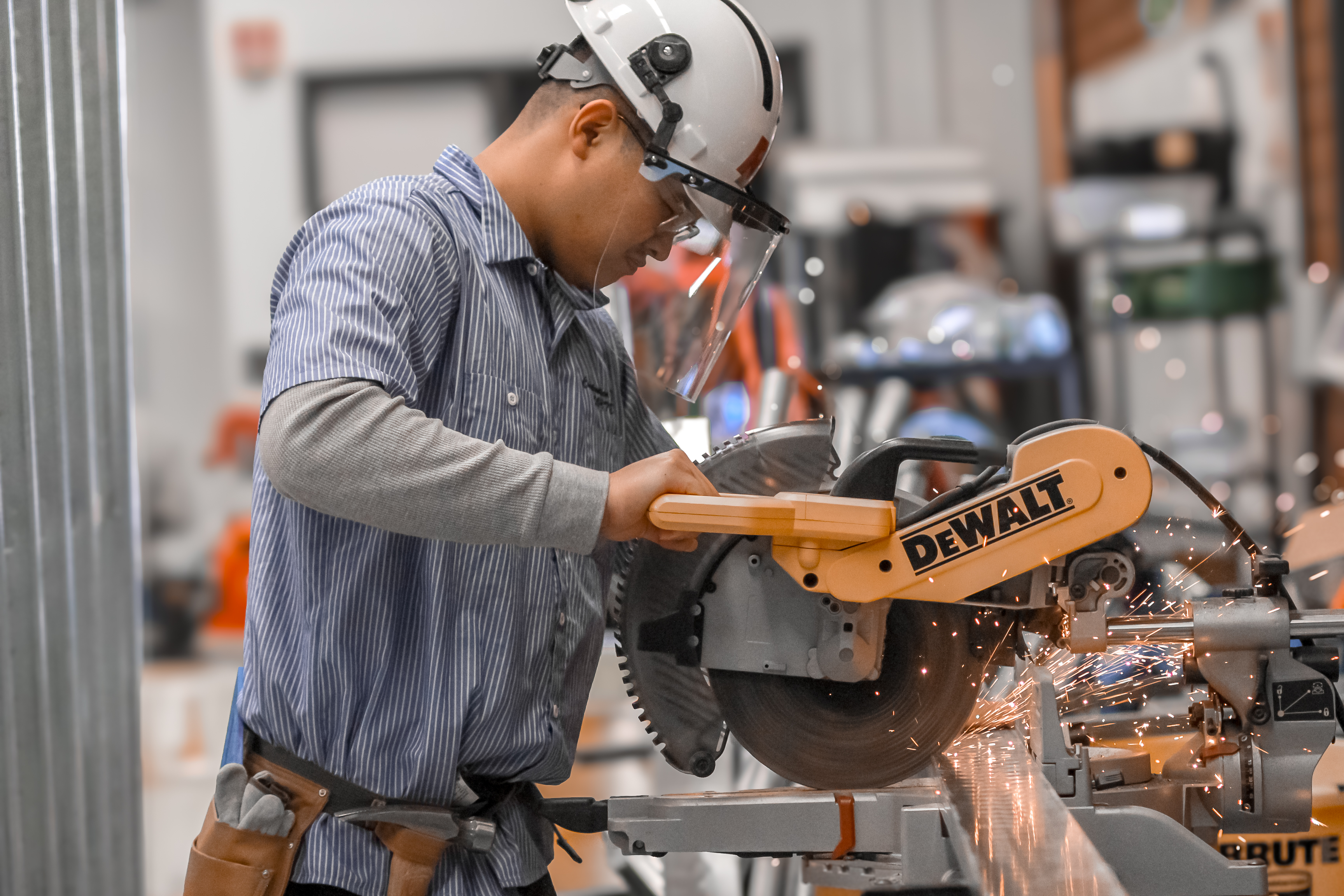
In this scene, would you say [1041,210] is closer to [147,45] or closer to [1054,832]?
[147,45]

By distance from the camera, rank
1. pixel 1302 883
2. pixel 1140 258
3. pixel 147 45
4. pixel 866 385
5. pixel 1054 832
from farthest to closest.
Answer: pixel 147 45 < pixel 1140 258 < pixel 866 385 < pixel 1302 883 < pixel 1054 832

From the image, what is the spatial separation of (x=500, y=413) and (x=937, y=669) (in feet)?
1.94

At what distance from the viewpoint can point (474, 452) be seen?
1.12 meters

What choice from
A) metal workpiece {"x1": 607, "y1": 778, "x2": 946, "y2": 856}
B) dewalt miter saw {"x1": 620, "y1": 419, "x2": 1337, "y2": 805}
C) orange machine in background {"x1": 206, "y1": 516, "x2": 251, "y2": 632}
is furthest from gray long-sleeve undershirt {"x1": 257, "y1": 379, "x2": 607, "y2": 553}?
orange machine in background {"x1": 206, "y1": 516, "x2": 251, "y2": 632}

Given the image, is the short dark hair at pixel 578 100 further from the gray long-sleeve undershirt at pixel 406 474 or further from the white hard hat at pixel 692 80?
the gray long-sleeve undershirt at pixel 406 474

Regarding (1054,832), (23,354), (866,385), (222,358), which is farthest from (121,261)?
(222,358)

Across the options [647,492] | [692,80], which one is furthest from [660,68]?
[647,492]

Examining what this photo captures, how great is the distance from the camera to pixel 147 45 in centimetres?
637

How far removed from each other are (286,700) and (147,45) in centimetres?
614

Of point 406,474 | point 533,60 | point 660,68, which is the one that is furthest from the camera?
point 533,60

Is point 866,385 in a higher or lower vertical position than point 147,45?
lower

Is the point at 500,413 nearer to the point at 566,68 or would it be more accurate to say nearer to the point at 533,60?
the point at 566,68

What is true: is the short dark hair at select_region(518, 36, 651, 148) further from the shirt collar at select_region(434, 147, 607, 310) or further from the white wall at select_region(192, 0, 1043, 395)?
the white wall at select_region(192, 0, 1043, 395)

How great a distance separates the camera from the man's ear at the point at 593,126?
132 centimetres
